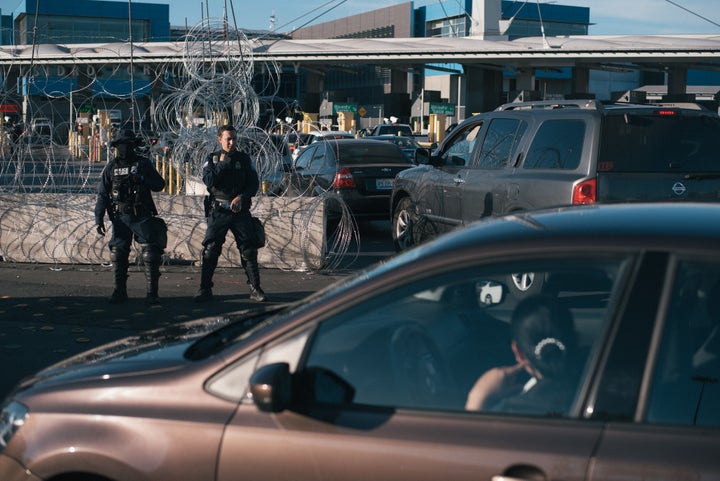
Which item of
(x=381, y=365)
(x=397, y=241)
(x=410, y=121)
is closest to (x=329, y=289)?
(x=381, y=365)

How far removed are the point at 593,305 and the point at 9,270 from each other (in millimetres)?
10227

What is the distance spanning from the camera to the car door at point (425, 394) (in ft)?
9.55

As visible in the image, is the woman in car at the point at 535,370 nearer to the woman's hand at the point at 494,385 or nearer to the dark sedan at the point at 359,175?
the woman's hand at the point at 494,385

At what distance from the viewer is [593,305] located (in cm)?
333

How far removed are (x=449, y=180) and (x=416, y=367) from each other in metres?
7.81

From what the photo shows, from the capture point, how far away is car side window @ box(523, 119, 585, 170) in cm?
900

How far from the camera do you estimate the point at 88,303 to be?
995 cm

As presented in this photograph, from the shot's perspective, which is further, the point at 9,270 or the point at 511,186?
the point at 9,270

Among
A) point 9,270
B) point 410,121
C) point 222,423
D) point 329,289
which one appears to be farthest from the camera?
point 410,121

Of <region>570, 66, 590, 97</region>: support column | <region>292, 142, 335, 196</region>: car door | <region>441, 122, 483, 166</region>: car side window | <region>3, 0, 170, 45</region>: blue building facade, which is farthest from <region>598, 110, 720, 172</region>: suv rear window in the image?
<region>3, 0, 170, 45</region>: blue building facade

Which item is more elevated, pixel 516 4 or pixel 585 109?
pixel 516 4

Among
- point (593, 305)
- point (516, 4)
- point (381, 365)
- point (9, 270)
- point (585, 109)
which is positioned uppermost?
point (516, 4)

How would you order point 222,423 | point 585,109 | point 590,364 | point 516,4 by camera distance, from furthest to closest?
1. point 516,4
2. point 585,109
3. point 222,423
4. point 590,364

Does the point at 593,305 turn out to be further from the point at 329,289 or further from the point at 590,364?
the point at 329,289
